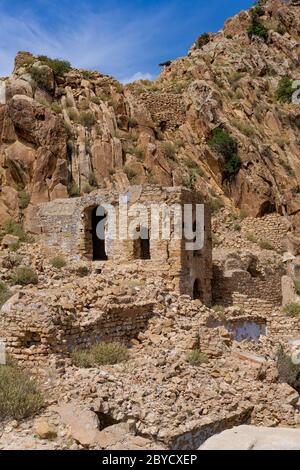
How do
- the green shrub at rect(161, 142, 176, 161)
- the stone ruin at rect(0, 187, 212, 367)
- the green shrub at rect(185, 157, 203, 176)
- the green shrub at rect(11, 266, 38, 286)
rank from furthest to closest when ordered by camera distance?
the green shrub at rect(185, 157, 203, 176) → the green shrub at rect(161, 142, 176, 161) → the green shrub at rect(11, 266, 38, 286) → the stone ruin at rect(0, 187, 212, 367)

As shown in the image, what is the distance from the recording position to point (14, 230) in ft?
55.9

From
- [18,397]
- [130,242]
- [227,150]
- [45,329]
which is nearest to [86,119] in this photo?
→ [227,150]

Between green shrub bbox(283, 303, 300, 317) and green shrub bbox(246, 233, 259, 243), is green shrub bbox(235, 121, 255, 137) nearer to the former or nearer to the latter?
green shrub bbox(246, 233, 259, 243)

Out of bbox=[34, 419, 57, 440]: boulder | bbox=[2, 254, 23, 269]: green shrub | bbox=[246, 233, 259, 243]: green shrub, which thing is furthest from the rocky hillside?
bbox=[34, 419, 57, 440]: boulder

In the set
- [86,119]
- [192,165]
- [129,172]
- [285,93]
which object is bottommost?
[129,172]

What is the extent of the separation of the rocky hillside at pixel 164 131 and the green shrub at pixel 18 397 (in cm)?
1121

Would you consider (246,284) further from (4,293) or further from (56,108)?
(56,108)

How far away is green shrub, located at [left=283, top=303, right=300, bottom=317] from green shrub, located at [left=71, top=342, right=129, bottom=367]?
8182 millimetres

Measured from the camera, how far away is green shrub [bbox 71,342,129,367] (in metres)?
8.05

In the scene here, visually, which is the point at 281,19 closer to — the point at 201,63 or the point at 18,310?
the point at 201,63

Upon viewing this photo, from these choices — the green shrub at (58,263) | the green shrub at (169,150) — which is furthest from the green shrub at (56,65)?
the green shrub at (58,263)

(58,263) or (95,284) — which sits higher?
(58,263)

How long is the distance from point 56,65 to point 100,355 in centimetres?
1751
